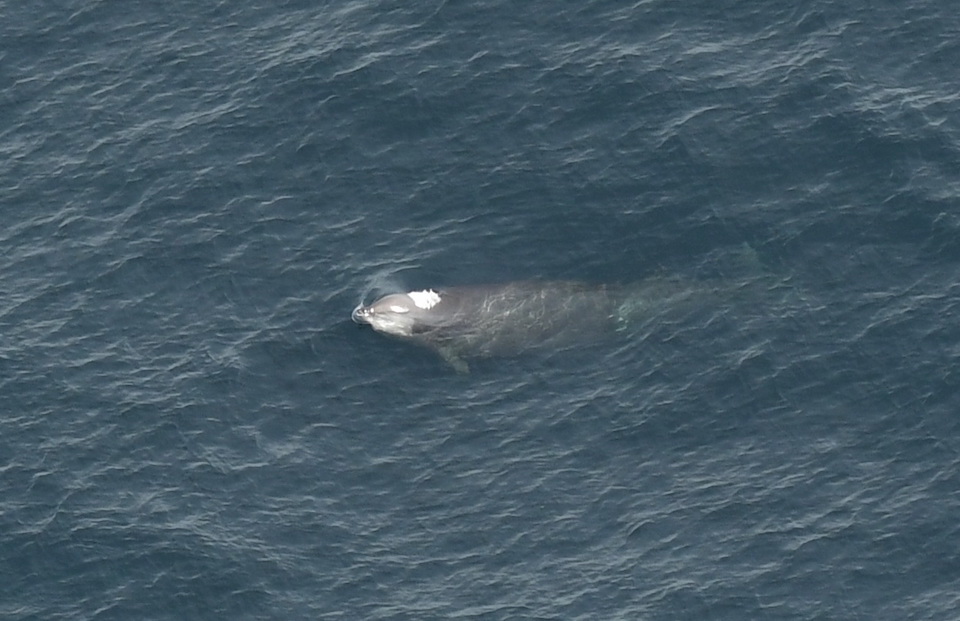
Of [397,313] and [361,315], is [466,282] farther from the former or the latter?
[361,315]

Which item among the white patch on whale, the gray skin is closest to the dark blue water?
the gray skin

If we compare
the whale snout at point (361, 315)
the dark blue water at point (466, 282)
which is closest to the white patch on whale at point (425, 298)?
the dark blue water at point (466, 282)

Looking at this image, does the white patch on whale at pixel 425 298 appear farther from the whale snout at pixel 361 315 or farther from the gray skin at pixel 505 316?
the whale snout at pixel 361 315

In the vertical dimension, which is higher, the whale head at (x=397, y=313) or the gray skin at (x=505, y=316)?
the whale head at (x=397, y=313)

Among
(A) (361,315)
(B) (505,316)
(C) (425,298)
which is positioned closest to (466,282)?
(C) (425,298)

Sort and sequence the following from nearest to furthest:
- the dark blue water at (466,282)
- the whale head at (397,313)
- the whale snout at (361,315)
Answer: the dark blue water at (466,282), the whale head at (397,313), the whale snout at (361,315)
